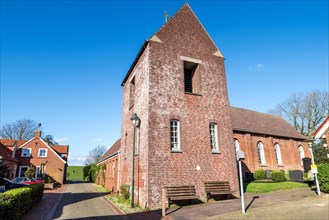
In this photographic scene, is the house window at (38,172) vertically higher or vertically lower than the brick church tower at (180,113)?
lower

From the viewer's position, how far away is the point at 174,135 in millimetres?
13328

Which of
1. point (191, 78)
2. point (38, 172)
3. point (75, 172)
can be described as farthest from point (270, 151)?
point (75, 172)

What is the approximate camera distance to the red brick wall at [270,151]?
82.1ft

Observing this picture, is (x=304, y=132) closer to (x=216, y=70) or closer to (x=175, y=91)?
(x=216, y=70)

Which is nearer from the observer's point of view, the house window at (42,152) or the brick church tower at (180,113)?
the brick church tower at (180,113)

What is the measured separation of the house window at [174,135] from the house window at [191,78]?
301 centimetres

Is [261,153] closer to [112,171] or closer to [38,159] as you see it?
[112,171]

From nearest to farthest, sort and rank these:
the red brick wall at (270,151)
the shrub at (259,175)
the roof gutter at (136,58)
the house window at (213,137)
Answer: the house window at (213,137)
the roof gutter at (136,58)
the shrub at (259,175)
the red brick wall at (270,151)

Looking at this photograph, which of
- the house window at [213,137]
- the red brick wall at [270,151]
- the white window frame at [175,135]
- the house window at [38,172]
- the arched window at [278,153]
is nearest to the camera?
the white window frame at [175,135]

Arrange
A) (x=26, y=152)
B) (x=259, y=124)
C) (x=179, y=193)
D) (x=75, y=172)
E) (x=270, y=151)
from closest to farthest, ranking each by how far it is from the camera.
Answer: (x=179, y=193), (x=270, y=151), (x=259, y=124), (x=26, y=152), (x=75, y=172)

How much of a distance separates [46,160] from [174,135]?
3047 cm

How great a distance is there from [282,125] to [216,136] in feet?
76.4

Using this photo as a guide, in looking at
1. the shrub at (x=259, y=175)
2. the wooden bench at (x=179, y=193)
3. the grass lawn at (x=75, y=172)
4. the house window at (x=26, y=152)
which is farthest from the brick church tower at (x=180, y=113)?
the grass lawn at (x=75, y=172)

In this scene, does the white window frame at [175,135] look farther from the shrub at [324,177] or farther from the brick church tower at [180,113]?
the shrub at [324,177]
